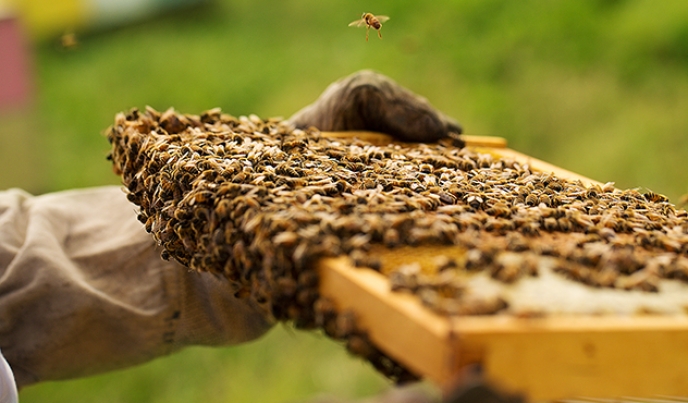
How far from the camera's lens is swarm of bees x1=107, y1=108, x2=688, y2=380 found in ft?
4.77

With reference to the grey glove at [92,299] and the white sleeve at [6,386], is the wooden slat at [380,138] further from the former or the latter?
the white sleeve at [6,386]

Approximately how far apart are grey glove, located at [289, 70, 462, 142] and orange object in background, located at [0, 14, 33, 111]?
4.28 m

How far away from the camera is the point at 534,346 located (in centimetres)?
121

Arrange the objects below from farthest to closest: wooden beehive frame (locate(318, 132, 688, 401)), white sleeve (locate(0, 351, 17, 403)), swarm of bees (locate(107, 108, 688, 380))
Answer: white sleeve (locate(0, 351, 17, 403)), swarm of bees (locate(107, 108, 688, 380)), wooden beehive frame (locate(318, 132, 688, 401))

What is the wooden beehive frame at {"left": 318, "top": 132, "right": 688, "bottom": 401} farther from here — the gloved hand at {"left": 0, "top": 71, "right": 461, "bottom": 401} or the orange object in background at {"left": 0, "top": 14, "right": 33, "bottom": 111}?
the orange object in background at {"left": 0, "top": 14, "right": 33, "bottom": 111}

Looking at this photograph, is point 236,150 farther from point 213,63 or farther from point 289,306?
point 213,63

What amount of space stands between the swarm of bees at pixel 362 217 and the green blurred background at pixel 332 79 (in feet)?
12.8

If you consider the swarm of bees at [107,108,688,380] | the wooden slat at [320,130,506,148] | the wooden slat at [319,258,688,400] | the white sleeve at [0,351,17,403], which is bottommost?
the white sleeve at [0,351,17,403]

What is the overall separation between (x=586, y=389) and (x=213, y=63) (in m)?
6.61

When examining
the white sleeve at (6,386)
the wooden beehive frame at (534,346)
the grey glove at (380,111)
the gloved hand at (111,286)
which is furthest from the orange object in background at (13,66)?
the wooden beehive frame at (534,346)

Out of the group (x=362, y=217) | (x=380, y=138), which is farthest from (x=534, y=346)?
(x=380, y=138)

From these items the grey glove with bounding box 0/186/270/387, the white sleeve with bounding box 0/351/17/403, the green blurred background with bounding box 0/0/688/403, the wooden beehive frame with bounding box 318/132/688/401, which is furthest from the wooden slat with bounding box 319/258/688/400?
the green blurred background with bounding box 0/0/688/403

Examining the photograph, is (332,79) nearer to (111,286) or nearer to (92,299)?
(111,286)

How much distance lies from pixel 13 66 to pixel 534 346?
624 centimetres
